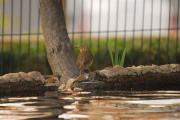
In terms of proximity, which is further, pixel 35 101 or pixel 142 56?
pixel 142 56

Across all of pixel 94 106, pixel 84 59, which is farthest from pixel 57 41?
pixel 94 106

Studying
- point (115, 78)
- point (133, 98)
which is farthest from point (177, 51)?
point (133, 98)

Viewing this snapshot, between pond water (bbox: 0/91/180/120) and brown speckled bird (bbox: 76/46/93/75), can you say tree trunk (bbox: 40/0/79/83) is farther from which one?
pond water (bbox: 0/91/180/120)

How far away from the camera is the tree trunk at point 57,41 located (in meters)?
12.2

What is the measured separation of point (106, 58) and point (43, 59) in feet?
4.88

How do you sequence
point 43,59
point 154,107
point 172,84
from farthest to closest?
point 43,59, point 172,84, point 154,107

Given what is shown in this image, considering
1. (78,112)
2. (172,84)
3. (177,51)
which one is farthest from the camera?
(177,51)

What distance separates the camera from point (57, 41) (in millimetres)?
12156

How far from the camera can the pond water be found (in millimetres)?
8156

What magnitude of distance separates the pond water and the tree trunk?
4.07ft

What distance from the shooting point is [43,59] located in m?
14.6

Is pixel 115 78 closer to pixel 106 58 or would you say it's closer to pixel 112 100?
→ pixel 112 100

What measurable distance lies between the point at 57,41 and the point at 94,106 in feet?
10.4

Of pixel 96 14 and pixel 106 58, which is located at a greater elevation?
pixel 96 14
